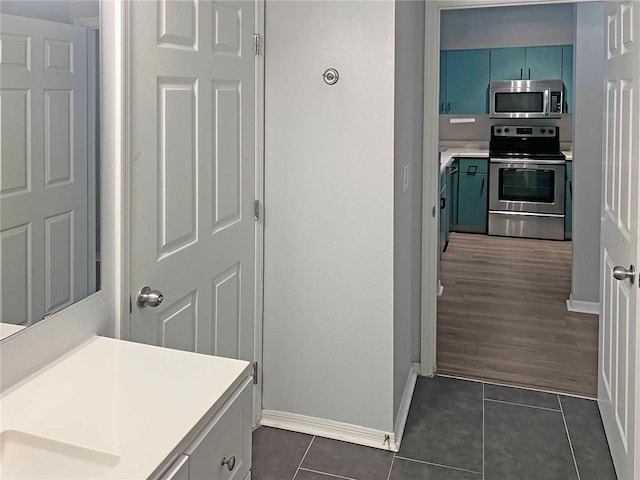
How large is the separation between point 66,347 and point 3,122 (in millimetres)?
526

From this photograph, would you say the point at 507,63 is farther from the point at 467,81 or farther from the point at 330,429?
the point at 330,429

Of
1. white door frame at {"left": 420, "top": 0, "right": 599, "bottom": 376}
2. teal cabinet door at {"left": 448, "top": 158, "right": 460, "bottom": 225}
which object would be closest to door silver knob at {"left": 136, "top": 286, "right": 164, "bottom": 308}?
white door frame at {"left": 420, "top": 0, "right": 599, "bottom": 376}

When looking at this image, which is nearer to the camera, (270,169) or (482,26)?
(270,169)

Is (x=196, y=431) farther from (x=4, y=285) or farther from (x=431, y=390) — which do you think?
(x=431, y=390)

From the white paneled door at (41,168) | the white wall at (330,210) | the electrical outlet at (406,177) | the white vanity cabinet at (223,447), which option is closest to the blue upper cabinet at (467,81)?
the electrical outlet at (406,177)

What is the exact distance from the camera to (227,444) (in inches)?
48.9

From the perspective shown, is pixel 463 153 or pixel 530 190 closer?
pixel 530 190

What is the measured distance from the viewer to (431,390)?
117 inches

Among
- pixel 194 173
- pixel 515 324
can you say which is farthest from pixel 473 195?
pixel 194 173

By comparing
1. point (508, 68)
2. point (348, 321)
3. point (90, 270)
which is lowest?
point (348, 321)

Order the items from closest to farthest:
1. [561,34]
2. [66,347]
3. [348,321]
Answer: [66,347]
[348,321]
[561,34]

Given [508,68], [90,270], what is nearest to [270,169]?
[90,270]

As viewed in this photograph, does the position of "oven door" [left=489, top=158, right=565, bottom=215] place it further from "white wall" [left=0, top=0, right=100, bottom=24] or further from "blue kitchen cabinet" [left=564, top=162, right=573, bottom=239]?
"white wall" [left=0, top=0, right=100, bottom=24]

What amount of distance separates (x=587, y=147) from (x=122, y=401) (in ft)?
12.4
